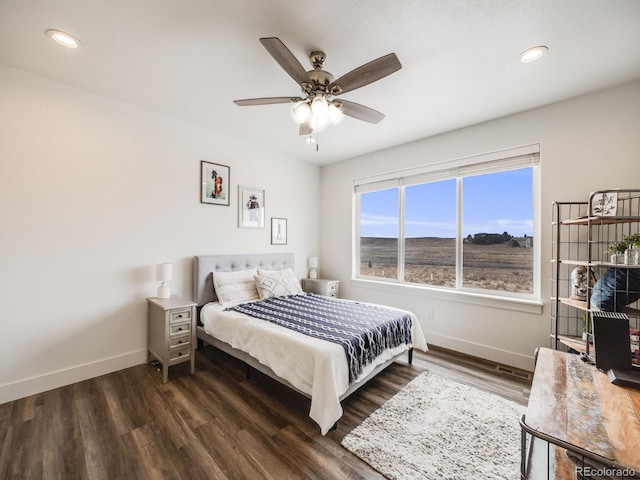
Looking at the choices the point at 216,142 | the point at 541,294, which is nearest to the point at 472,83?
the point at 541,294

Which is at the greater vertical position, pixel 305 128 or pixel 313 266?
pixel 305 128

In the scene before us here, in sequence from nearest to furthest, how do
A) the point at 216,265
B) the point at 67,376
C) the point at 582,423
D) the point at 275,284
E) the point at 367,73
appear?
the point at 582,423
the point at 367,73
the point at 67,376
the point at 216,265
the point at 275,284

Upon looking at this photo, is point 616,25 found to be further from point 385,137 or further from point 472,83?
point 385,137

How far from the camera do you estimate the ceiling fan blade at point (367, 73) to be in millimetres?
1587

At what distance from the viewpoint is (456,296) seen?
3.31 metres

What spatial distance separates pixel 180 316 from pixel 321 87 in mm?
2482

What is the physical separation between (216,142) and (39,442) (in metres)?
3.21

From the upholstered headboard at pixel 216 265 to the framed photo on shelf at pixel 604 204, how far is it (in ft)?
11.6

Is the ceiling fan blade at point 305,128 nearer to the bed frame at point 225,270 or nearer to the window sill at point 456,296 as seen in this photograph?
the bed frame at point 225,270

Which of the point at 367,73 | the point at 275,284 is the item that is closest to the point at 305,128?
the point at 367,73

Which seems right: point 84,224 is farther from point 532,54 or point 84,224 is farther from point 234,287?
point 532,54

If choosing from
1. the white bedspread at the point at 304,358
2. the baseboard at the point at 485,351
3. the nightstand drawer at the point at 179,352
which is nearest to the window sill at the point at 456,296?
the baseboard at the point at 485,351

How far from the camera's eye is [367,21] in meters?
1.70

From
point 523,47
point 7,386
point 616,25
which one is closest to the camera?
point 616,25
